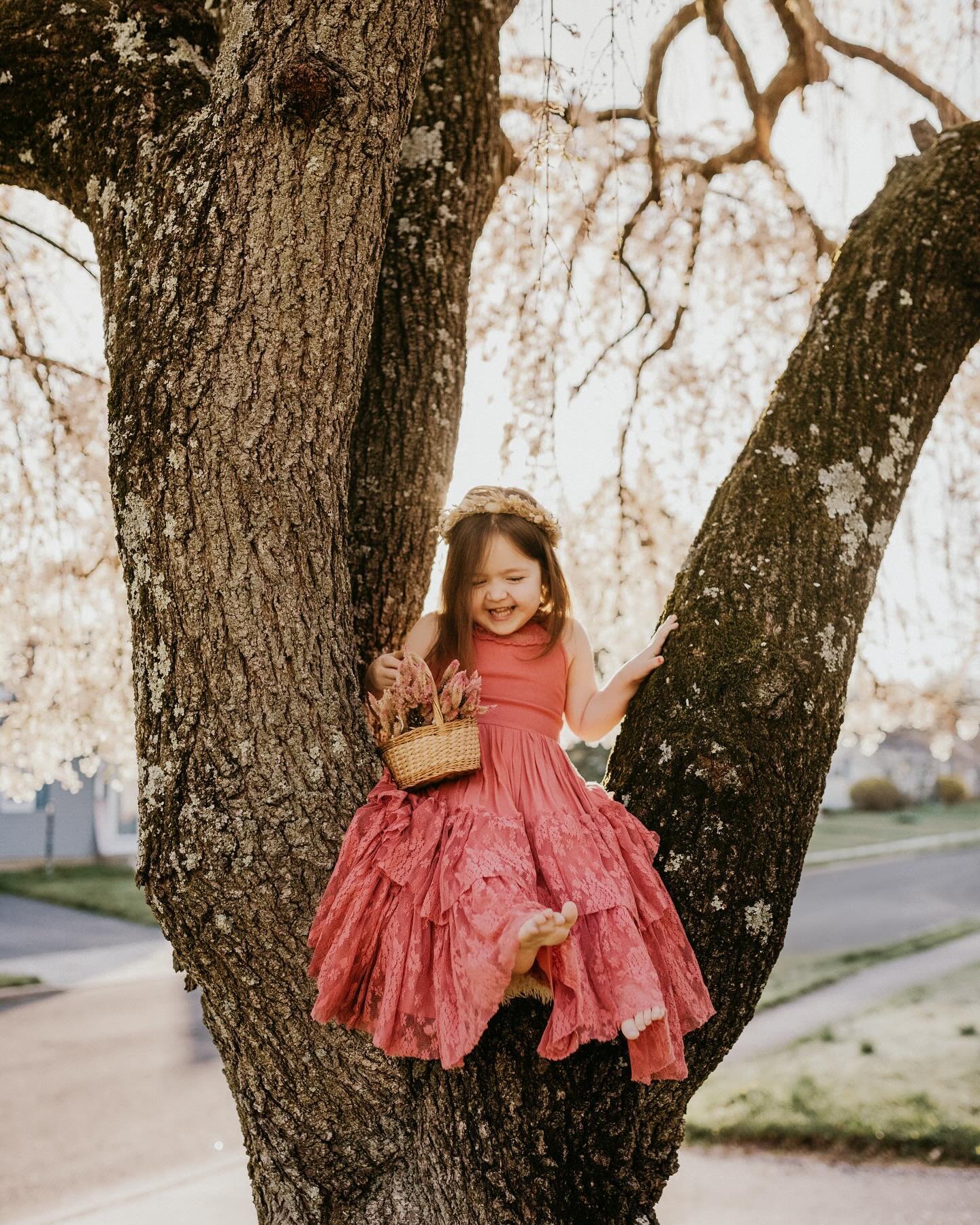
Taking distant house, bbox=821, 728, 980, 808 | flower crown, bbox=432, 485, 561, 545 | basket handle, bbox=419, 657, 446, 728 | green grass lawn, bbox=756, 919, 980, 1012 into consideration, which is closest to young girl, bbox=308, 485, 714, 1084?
basket handle, bbox=419, 657, 446, 728

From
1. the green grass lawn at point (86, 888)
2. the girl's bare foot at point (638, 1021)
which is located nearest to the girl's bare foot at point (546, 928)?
the girl's bare foot at point (638, 1021)

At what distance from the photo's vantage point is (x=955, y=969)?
9938 mm

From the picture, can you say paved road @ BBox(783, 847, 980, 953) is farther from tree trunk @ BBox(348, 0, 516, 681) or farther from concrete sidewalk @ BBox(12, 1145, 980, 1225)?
tree trunk @ BBox(348, 0, 516, 681)

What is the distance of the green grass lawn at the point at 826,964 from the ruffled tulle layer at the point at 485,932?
25.6 ft

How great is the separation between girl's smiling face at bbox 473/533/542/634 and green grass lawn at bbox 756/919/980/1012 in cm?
752

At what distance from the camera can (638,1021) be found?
163cm

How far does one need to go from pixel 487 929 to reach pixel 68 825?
19625 mm

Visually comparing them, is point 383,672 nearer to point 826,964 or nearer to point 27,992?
point 27,992

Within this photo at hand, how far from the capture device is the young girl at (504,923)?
164 cm

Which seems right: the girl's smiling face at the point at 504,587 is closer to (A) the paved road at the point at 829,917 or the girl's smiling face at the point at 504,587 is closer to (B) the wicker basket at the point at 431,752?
(B) the wicker basket at the point at 431,752

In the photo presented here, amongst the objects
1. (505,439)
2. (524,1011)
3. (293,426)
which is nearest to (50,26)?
(293,426)

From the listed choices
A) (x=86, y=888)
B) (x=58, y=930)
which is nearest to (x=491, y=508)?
(x=58, y=930)

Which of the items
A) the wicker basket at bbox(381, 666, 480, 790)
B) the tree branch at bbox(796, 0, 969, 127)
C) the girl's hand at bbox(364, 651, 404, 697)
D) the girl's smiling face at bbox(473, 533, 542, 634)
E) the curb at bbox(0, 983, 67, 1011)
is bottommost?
the curb at bbox(0, 983, 67, 1011)

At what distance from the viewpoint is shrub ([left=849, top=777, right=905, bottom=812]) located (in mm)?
33719
